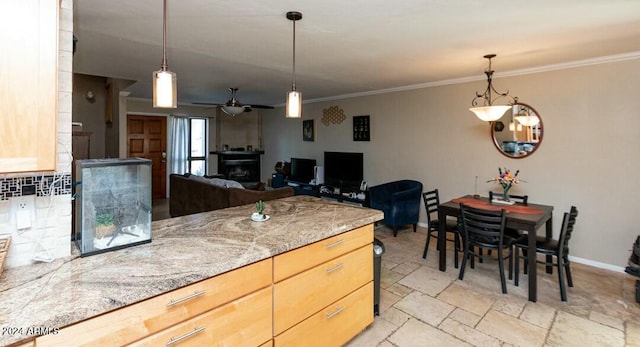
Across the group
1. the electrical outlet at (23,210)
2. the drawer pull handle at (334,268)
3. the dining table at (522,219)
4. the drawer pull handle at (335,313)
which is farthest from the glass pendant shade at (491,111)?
the electrical outlet at (23,210)

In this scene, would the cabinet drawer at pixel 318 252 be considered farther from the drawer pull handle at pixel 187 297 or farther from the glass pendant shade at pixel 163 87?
the glass pendant shade at pixel 163 87

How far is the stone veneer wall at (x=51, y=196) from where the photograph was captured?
1.32 metres

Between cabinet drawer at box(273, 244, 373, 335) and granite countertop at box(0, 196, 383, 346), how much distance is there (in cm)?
21

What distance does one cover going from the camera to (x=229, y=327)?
4.82 ft

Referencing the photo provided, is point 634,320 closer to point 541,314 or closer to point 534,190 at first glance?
point 541,314

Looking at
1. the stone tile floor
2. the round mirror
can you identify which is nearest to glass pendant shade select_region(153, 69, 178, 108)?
the stone tile floor

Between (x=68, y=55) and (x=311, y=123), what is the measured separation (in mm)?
5993

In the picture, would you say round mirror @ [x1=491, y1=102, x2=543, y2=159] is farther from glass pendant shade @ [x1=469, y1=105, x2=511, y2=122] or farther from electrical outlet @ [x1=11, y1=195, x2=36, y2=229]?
electrical outlet @ [x1=11, y1=195, x2=36, y2=229]

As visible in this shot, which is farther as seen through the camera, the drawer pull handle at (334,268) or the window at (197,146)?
the window at (197,146)

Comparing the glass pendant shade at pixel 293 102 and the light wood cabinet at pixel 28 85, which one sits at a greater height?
the glass pendant shade at pixel 293 102

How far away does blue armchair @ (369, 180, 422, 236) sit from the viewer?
15.9 ft

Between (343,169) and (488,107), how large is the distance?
3498 mm

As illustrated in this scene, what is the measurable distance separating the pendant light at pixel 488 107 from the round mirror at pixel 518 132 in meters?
0.31

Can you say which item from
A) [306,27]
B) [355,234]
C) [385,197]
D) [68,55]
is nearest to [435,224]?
[385,197]
